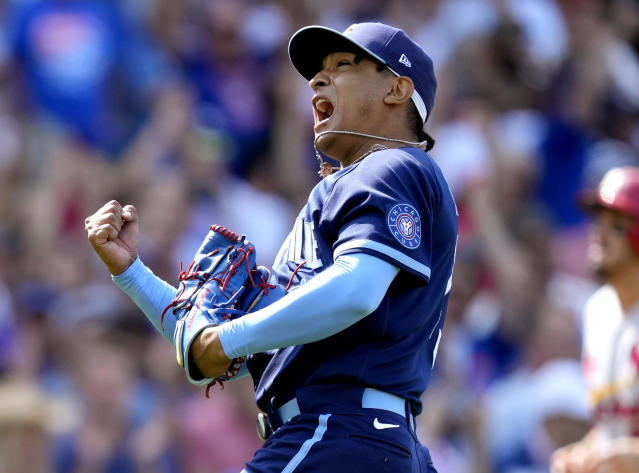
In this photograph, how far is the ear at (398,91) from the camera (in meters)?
3.58

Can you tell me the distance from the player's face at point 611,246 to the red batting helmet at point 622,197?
0.10ft

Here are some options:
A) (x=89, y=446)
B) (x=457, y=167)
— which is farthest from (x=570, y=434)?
(x=89, y=446)

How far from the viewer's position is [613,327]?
542cm

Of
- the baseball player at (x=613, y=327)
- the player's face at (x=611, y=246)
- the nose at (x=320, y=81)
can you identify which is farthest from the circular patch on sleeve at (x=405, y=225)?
the player's face at (x=611, y=246)

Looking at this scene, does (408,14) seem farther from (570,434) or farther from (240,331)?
(240,331)

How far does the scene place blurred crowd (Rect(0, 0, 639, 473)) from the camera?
700cm

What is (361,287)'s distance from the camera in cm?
298

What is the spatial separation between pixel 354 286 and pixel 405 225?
9.9 inches

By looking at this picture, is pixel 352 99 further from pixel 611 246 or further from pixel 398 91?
pixel 611 246

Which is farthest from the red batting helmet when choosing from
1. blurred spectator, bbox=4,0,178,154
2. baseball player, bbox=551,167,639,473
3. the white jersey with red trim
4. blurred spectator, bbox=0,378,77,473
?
blurred spectator, bbox=4,0,178,154

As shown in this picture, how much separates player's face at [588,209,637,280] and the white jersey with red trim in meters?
0.12

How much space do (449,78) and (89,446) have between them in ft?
A: 15.1

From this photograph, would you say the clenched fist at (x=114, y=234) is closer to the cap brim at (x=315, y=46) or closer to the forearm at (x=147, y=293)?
the forearm at (x=147, y=293)

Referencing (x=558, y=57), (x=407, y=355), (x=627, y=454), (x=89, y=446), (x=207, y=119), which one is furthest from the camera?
(x=558, y=57)
